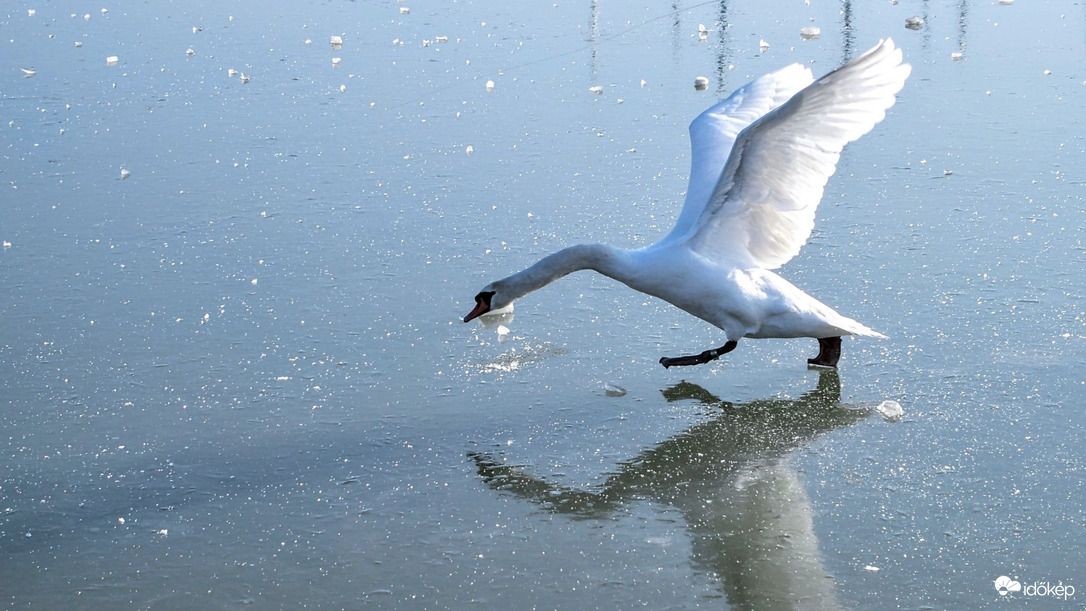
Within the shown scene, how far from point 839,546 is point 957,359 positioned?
4.64 ft

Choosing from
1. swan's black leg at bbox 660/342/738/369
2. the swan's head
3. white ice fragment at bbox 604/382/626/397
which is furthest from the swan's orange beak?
swan's black leg at bbox 660/342/738/369

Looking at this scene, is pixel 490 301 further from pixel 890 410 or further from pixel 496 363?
pixel 890 410

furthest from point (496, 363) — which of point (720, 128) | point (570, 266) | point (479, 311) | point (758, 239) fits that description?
point (720, 128)

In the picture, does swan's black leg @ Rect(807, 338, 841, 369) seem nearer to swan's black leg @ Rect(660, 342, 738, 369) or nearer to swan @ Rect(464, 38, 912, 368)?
swan @ Rect(464, 38, 912, 368)

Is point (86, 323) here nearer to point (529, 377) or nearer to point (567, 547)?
Answer: point (529, 377)

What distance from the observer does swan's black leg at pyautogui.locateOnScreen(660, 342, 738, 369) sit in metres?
4.64

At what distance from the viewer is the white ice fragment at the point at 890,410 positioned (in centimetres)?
423

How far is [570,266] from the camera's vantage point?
186 inches

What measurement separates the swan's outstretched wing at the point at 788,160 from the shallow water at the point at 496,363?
41 centimetres

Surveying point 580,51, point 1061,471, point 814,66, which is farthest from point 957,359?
point 580,51

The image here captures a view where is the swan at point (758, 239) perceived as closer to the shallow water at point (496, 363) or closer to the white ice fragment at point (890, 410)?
the shallow water at point (496, 363)

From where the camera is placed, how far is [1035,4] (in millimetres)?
10945

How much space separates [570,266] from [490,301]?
32 cm

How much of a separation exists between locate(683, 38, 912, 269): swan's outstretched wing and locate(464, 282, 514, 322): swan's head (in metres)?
0.71
